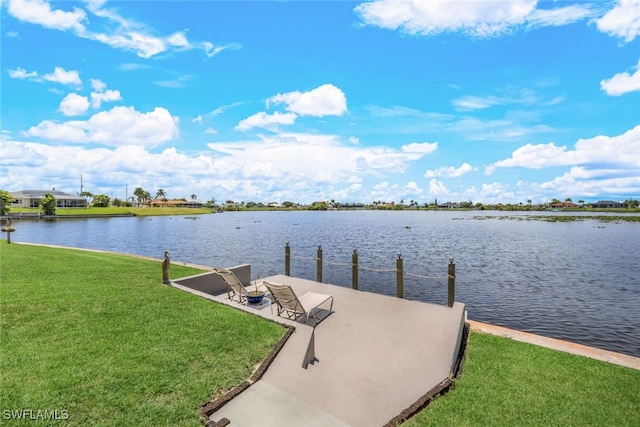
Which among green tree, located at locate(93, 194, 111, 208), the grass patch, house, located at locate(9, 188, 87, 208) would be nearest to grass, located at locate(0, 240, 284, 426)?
the grass patch

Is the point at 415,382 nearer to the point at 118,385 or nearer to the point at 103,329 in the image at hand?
the point at 118,385

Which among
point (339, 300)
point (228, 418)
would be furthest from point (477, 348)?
point (228, 418)

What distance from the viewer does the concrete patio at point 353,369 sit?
182 inches

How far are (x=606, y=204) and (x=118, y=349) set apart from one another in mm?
253915

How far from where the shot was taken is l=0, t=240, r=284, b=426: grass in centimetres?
426

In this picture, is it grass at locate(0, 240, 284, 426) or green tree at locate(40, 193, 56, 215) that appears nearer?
grass at locate(0, 240, 284, 426)

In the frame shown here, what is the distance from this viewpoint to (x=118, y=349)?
5.54 meters

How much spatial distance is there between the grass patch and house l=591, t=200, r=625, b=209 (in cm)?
24233

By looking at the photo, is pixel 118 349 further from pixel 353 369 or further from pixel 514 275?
pixel 514 275

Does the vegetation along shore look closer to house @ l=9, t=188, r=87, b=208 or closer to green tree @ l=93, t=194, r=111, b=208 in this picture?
house @ l=9, t=188, r=87, b=208

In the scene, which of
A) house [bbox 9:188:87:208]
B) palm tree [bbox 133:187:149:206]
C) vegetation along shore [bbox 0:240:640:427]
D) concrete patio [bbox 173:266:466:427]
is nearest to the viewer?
vegetation along shore [bbox 0:240:640:427]

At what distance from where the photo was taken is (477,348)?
24.6 feet

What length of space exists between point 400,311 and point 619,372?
180 inches

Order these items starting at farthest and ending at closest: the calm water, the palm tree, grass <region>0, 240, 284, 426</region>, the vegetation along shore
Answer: the palm tree
the calm water
the vegetation along shore
grass <region>0, 240, 284, 426</region>
